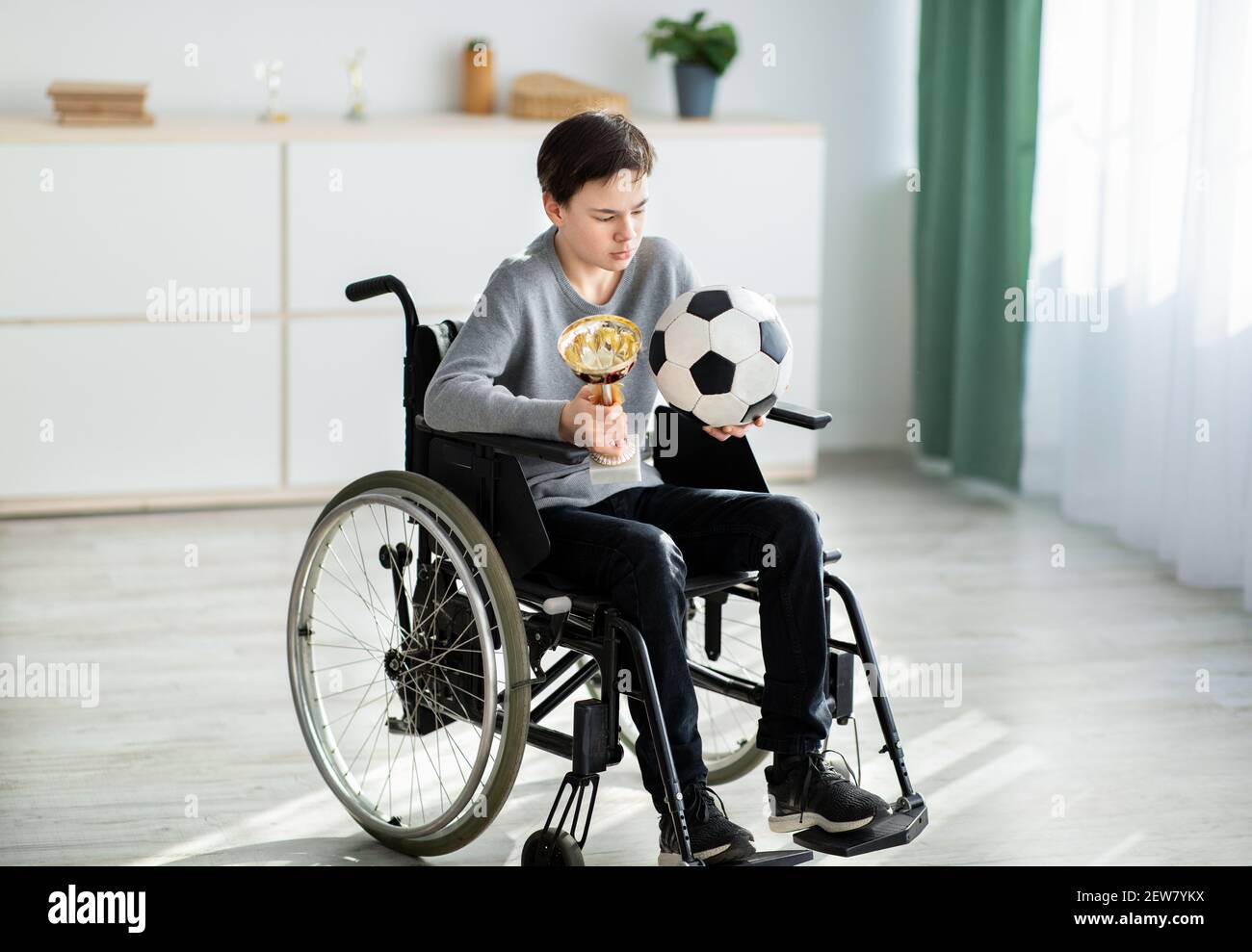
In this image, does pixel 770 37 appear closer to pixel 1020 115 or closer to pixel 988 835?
pixel 1020 115

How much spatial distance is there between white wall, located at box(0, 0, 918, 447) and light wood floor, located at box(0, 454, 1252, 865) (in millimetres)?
977

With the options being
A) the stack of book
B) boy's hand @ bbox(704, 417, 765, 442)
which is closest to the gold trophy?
boy's hand @ bbox(704, 417, 765, 442)

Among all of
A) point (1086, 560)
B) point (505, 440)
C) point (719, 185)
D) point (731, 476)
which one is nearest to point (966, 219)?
point (719, 185)

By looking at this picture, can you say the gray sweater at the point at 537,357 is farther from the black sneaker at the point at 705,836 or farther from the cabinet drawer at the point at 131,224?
the cabinet drawer at the point at 131,224

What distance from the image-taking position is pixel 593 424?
2.16m

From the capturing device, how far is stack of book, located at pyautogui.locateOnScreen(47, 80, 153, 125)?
4.13 meters

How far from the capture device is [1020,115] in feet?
14.4

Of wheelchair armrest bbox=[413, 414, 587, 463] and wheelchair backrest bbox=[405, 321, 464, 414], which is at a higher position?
wheelchair backrest bbox=[405, 321, 464, 414]

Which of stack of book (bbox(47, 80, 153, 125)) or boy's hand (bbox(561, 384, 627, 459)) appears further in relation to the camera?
stack of book (bbox(47, 80, 153, 125))

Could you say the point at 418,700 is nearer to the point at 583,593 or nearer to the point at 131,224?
the point at 583,593

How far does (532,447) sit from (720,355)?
0.89ft

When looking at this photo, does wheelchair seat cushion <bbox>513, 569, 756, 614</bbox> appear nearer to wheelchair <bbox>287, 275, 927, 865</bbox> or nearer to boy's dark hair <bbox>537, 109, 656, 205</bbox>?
wheelchair <bbox>287, 275, 927, 865</bbox>

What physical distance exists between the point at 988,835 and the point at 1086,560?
1.57 m

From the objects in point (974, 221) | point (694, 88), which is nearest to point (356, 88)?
point (694, 88)
